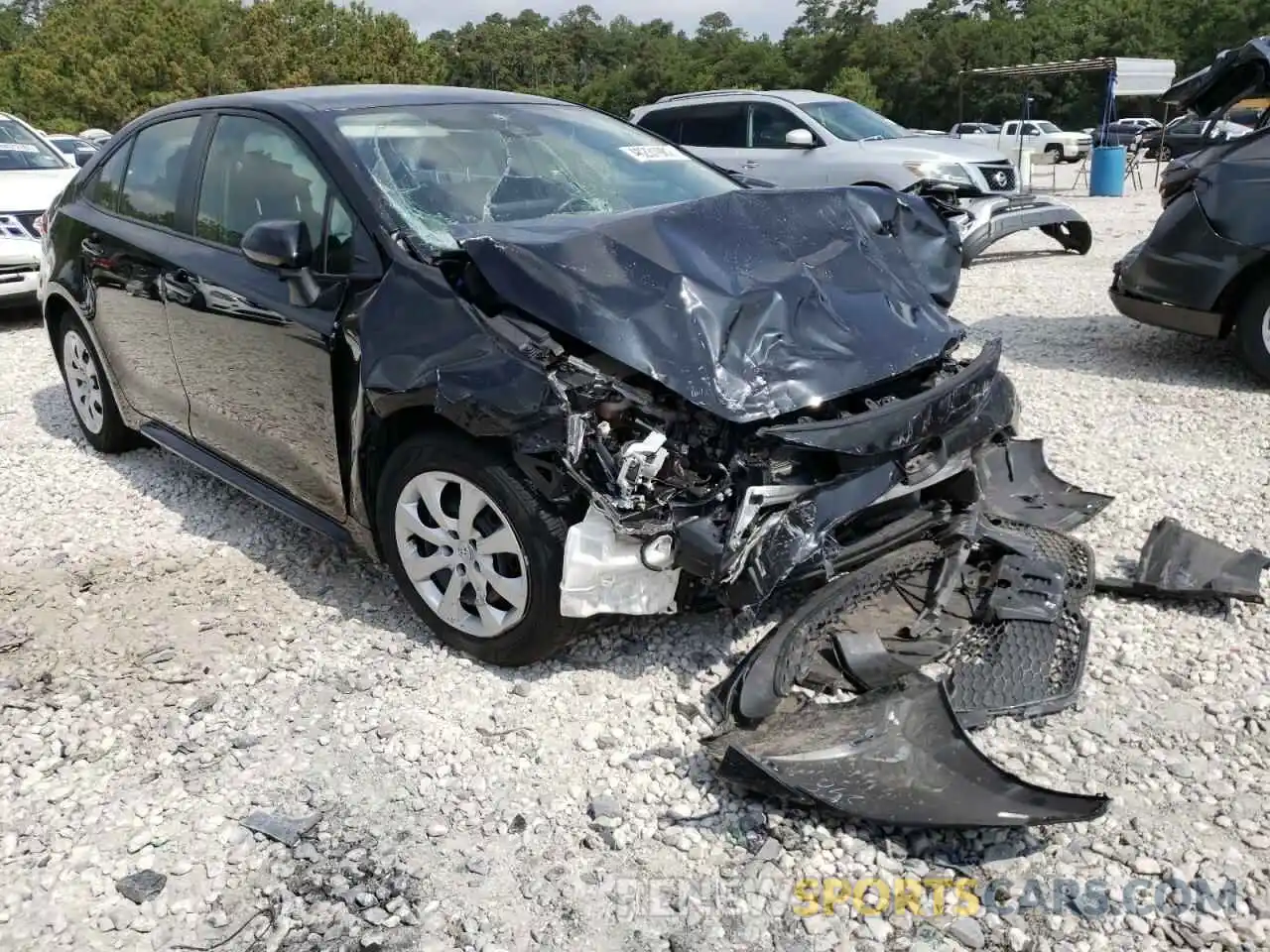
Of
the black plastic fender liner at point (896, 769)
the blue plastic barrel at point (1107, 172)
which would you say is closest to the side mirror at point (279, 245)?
the black plastic fender liner at point (896, 769)

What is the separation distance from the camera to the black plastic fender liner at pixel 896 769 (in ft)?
7.82

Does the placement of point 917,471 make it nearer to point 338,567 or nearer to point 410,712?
point 410,712

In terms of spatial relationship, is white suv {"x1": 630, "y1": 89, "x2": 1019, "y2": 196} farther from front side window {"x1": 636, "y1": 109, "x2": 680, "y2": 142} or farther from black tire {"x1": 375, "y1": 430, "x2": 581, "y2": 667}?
black tire {"x1": 375, "y1": 430, "x2": 581, "y2": 667}

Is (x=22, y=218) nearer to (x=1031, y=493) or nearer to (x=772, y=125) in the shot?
(x=772, y=125)

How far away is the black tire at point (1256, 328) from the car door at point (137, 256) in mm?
5677

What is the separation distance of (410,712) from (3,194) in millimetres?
8142

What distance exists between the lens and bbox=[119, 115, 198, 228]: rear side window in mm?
4332

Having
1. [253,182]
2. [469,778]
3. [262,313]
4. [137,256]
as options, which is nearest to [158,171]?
[137,256]

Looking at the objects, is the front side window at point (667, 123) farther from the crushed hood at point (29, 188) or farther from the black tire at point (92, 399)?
the black tire at point (92, 399)

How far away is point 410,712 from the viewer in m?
3.08

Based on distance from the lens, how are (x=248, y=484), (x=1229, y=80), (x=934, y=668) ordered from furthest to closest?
(x=1229, y=80) < (x=248, y=484) < (x=934, y=668)

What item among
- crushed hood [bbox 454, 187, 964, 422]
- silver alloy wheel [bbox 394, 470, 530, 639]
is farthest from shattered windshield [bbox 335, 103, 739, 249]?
silver alloy wheel [bbox 394, 470, 530, 639]

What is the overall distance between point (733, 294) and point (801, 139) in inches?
346

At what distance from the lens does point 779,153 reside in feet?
38.0
